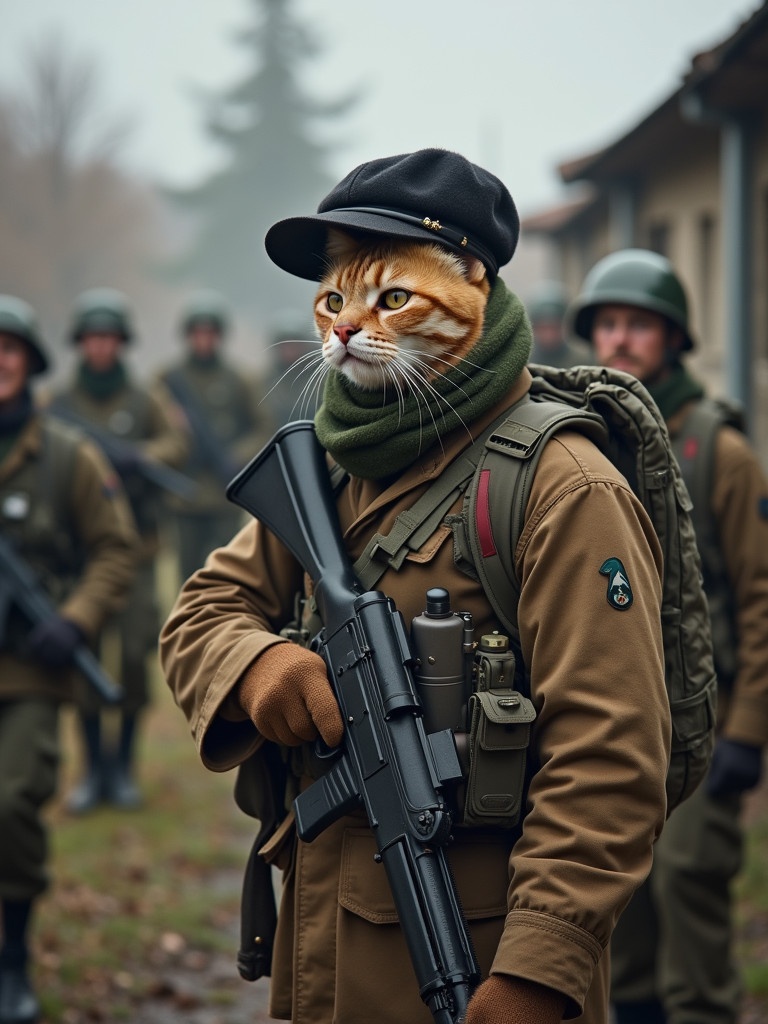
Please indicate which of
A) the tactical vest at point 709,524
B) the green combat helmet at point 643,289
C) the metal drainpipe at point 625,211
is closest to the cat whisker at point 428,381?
the tactical vest at point 709,524

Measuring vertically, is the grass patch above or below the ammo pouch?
below

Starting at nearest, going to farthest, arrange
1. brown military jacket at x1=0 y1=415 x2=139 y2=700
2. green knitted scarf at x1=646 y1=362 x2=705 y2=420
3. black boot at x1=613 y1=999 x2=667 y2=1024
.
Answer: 1. green knitted scarf at x1=646 y1=362 x2=705 y2=420
2. black boot at x1=613 y1=999 x2=667 y2=1024
3. brown military jacket at x1=0 y1=415 x2=139 y2=700

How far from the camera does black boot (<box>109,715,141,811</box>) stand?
755 centimetres

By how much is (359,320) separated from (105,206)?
141ft

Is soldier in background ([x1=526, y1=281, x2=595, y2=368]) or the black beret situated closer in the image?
the black beret

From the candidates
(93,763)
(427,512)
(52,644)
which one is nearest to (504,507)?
(427,512)

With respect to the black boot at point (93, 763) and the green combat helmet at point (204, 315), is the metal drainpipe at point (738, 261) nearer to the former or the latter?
the green combat helmet at point (204, 315)

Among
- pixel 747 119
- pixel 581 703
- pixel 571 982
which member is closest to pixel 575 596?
pixel 581 703

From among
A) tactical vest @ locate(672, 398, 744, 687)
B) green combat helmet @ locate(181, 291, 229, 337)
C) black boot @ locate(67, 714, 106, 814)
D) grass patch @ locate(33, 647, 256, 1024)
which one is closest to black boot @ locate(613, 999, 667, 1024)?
tactical vest @ locate(672, 398, 744, 687)

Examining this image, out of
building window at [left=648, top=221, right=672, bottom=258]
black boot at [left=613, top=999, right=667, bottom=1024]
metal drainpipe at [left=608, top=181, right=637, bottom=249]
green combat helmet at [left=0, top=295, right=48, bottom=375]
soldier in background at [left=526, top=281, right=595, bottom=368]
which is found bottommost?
black boot at [left=613, top=999, right=667, bottom=1024]

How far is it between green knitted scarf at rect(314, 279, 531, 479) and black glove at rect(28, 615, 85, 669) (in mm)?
2516

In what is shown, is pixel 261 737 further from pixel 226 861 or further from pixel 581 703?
pixel 226 861

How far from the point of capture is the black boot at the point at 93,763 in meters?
7.58

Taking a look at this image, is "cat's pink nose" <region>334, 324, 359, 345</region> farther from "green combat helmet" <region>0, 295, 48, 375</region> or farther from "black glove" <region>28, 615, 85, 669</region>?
"green combat helmet" <region>0, 295, 48, 375</region>
